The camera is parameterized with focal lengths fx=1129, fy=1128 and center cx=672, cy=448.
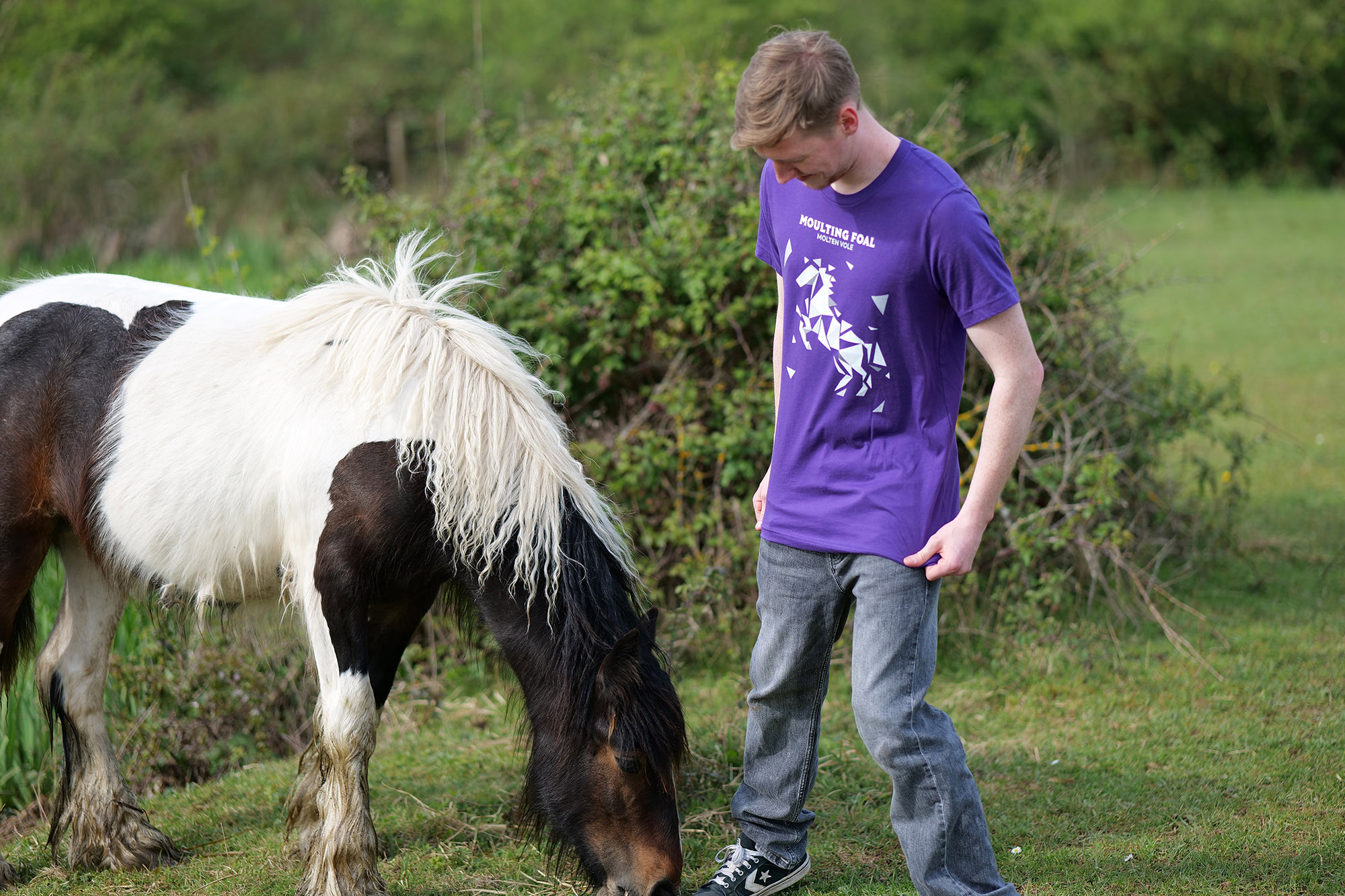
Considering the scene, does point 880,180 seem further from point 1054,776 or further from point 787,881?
point 1054,776

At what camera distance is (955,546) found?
2506 mm

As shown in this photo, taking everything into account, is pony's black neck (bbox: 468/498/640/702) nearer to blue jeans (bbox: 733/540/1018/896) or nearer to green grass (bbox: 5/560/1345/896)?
blue jeans (bbox: 733/540/1018/896)

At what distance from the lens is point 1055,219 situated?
18.7 ft

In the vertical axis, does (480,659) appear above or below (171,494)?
below

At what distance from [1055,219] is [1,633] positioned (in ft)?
16.0

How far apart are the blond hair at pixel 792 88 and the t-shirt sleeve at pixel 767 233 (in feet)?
1.56

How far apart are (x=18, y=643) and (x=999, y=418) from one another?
9.91ft

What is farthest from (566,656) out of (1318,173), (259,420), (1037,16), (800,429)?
(1037,16)

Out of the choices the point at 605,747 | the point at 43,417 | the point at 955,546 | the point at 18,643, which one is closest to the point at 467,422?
the point at 605,747

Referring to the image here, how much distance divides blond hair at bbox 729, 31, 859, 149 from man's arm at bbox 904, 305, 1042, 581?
0.57 meters

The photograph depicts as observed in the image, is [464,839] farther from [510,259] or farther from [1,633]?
[510,259]

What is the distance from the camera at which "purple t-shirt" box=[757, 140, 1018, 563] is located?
247cm

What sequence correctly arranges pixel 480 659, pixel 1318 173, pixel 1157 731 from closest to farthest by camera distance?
pixel 1157 731 → pixel 480 659 → pixel 1318 173

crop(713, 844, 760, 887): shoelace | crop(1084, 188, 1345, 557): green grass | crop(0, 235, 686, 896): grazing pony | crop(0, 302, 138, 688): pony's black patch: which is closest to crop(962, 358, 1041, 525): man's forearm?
crop(0, 235, 686, 896): grazing pony
